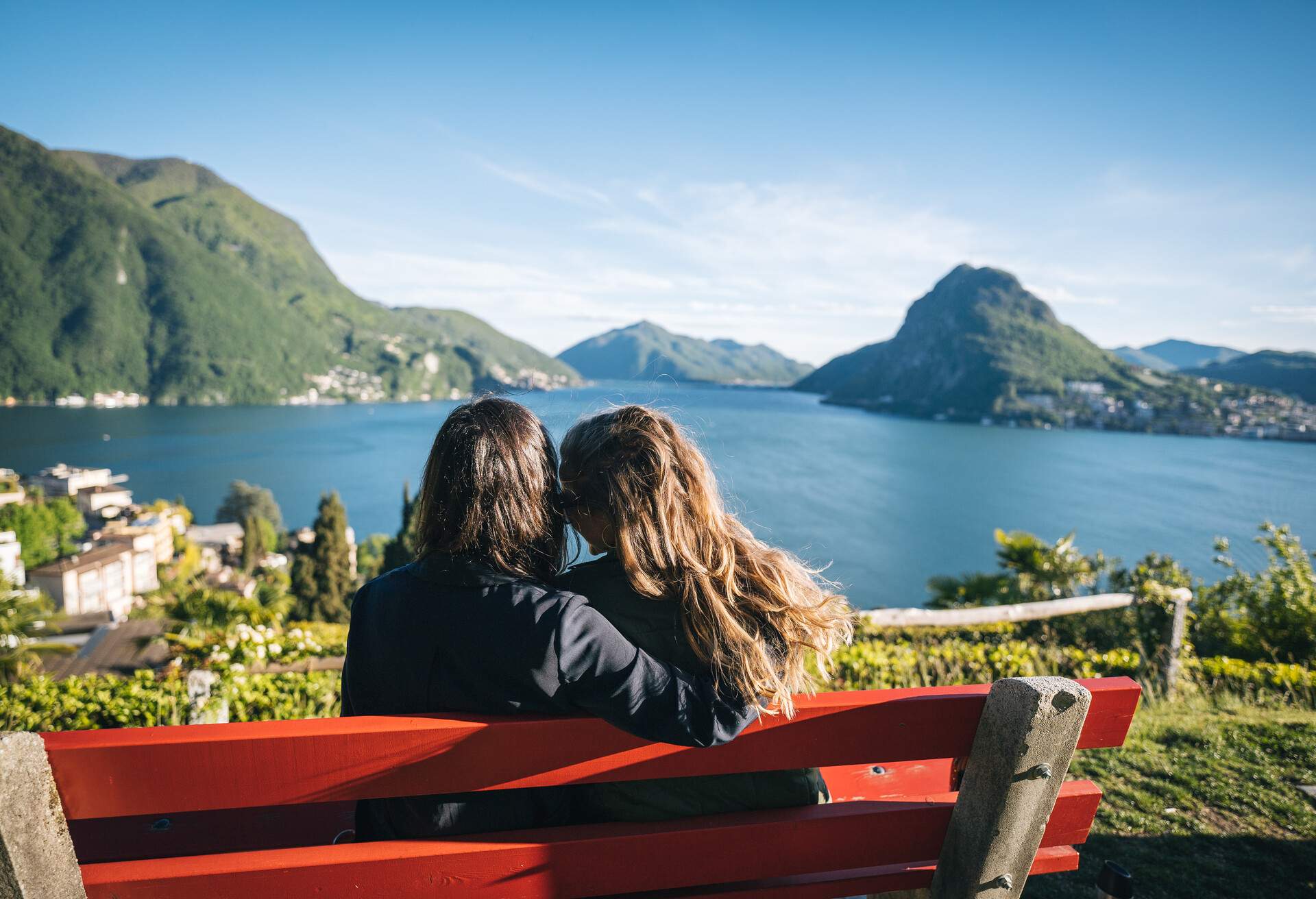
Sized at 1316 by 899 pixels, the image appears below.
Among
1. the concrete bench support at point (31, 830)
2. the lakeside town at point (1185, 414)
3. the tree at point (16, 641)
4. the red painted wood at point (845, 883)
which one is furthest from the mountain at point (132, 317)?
the concrete bench support at point (31, 830)

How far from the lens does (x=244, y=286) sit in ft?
558

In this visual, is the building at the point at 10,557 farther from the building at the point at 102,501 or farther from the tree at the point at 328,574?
the tree at the point at 328,574

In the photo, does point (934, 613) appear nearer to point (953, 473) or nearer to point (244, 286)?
point (953, 473)

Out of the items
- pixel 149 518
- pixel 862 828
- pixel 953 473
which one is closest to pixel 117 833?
pixel 862 828

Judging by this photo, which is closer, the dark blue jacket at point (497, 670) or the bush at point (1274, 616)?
the dark blue jacket at point (497, 670)

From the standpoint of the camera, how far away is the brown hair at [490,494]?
144 cm

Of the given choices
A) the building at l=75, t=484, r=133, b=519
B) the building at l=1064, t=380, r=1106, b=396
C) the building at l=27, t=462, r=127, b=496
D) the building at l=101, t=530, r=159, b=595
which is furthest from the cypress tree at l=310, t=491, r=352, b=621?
the building at l=1064, t=380, r=1106, b=396

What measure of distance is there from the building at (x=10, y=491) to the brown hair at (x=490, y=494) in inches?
2894

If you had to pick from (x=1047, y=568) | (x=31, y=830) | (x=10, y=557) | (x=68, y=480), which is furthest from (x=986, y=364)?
(x=31, y=830)

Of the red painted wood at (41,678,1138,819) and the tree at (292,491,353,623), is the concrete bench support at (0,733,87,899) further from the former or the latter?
the tree at (292,491,353,623)

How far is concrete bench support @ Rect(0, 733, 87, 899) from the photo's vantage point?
3.27ft

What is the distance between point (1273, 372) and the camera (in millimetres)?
126812

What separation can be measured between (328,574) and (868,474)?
5110 cm

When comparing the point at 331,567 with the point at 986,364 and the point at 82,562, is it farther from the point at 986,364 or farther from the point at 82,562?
the point at 986,364
